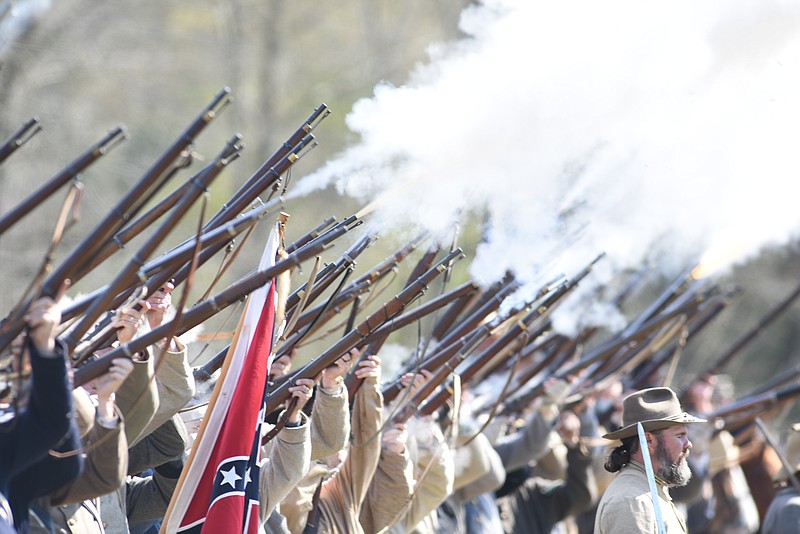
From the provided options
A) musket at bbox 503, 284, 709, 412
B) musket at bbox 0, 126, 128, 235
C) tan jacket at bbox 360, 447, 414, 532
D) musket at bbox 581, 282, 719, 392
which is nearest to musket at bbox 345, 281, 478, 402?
tan jacket at bbox 360, 447, 414, 532

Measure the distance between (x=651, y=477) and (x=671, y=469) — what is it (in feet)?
0.68

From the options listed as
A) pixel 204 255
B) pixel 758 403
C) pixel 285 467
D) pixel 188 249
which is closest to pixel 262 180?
pixel 204 255

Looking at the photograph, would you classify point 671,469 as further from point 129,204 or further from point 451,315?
point 129,204

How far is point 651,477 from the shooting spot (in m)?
4.57

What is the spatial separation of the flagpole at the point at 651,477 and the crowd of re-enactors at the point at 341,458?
0.07 m

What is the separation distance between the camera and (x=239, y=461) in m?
4.41

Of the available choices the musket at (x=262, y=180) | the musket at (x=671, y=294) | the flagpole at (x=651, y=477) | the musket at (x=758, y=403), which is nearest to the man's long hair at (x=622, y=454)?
the flagpole at (x=651, y=477)

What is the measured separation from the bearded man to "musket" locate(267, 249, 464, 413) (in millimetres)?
1072

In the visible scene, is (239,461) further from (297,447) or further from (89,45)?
(89,45)

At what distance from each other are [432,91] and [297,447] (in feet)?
7.42

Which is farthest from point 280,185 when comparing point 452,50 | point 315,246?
point 452,50

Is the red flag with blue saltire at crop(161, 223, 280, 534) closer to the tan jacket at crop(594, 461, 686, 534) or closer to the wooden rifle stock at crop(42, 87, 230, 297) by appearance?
the wooden rifle stock at crop(42, 87, 230, 297)

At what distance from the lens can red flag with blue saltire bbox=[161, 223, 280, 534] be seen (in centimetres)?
435

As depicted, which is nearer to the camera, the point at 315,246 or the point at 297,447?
the point at 315,246
